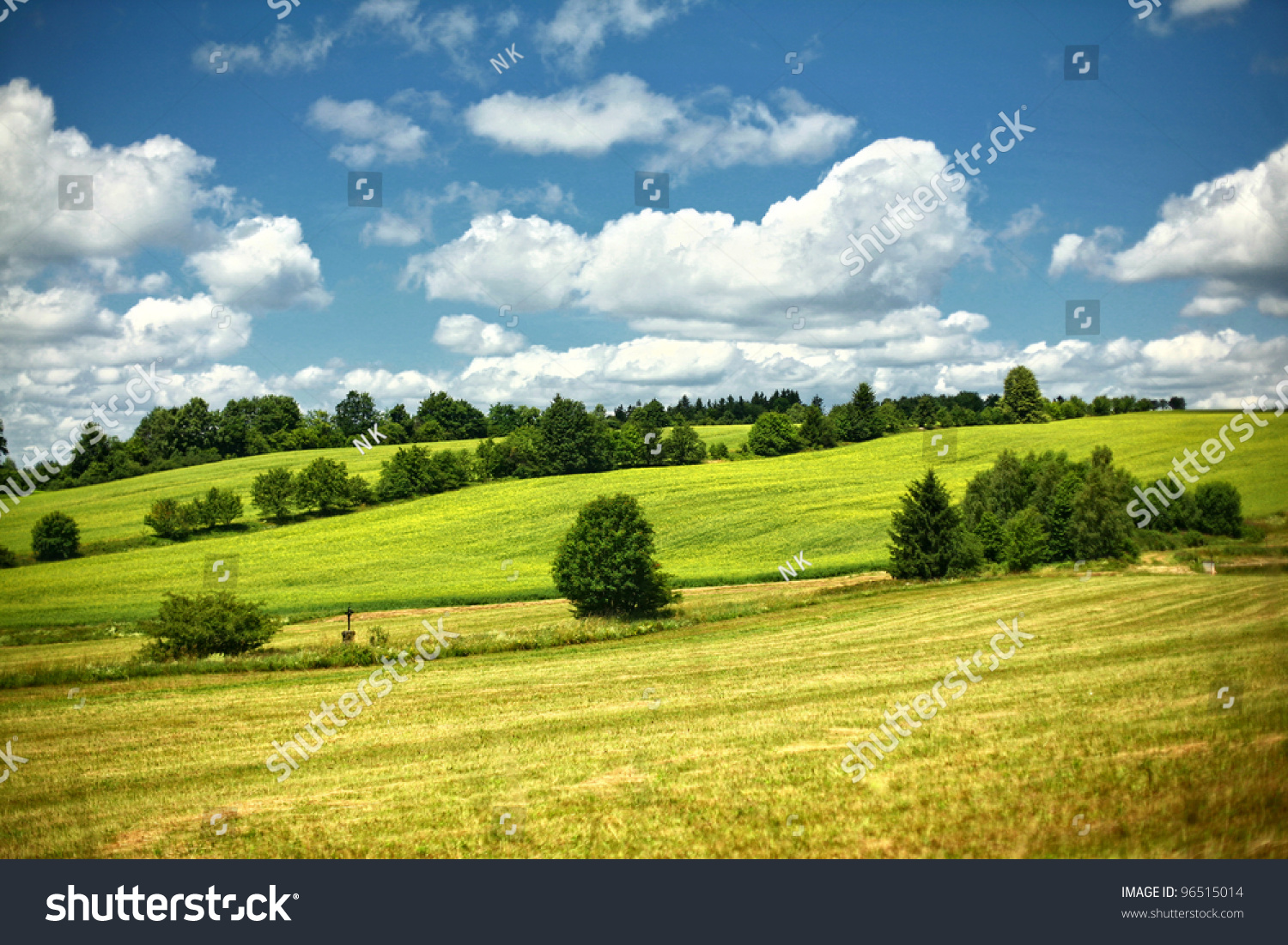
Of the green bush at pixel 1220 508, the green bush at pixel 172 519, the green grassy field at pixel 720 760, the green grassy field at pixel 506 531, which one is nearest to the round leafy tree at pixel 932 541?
the green grassy field at pixel 506 531

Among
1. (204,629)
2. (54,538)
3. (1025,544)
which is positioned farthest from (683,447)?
(204,629)

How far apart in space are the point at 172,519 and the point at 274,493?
7757 millimetres

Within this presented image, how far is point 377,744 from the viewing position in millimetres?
13070

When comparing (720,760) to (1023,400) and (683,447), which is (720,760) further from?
(1023,400)

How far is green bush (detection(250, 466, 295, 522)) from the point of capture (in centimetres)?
6456

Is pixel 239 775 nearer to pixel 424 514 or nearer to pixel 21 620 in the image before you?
pixel 21 620

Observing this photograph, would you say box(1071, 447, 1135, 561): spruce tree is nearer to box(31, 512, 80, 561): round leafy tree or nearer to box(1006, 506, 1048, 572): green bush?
box(1006, 506, 1048, 572): green bush

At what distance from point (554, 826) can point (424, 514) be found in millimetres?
60401

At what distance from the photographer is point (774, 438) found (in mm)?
88812

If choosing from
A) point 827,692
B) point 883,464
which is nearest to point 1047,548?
point 827,692

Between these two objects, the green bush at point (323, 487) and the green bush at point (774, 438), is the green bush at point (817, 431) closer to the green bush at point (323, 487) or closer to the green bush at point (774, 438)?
the green bush at point (774, 438)

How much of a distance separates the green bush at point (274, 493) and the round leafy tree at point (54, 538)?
13.8 meters

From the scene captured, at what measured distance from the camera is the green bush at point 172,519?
59.2 metres

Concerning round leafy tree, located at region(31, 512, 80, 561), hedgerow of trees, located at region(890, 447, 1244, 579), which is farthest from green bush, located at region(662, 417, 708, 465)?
round leafy tree, located at region(31, 512, 80, 561)
